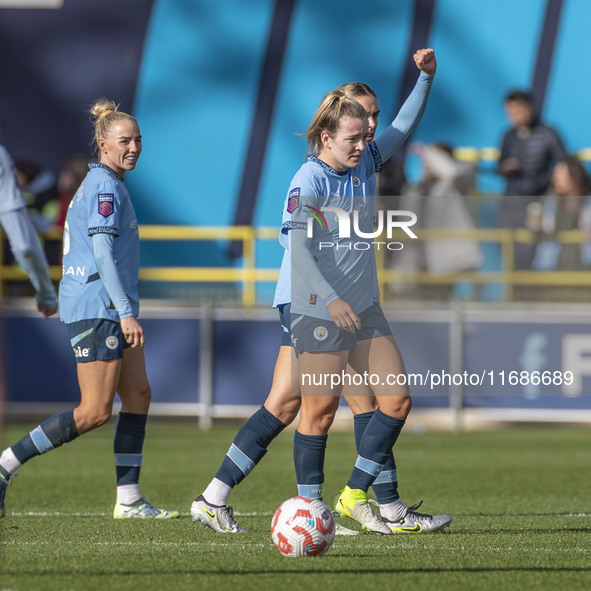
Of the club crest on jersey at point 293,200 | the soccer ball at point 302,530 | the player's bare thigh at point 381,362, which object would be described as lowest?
the soccer ball at point 302,530

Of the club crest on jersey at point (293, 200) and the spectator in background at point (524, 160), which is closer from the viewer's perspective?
the club crest on jersey at point (293, 200)

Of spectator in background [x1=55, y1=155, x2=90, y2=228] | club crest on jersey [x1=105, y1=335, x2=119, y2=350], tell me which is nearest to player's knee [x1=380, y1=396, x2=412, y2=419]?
club crest on jersey [x1=105, y1=335, x2=119, y2=350]

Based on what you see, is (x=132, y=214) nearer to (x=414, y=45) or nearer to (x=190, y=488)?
(x=190, y=488)

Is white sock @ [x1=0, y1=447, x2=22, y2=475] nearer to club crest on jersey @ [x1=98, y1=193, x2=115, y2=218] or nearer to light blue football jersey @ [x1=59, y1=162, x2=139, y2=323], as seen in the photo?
light blue football jersey @ [x1=59, y1=162, x2=139, y2=323]

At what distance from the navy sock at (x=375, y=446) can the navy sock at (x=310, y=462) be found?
0.27 metres

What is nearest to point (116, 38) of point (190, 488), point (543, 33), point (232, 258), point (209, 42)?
point (209, 42)

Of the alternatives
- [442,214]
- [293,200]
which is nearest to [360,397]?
[293,200]

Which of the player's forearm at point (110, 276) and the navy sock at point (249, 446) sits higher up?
the player's forearm at point (110, 276)

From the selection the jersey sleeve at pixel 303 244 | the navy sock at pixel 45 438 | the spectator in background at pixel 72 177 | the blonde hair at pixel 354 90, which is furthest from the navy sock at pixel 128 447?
the spectator in background at pixel 72 177

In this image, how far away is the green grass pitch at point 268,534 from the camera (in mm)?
4969

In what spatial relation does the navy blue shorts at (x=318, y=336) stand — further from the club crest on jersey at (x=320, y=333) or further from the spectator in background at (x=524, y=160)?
the spectator in background at (x=524, y=160)

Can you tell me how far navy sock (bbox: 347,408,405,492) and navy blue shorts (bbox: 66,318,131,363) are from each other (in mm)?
1306

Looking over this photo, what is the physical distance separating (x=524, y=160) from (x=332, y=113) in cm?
768

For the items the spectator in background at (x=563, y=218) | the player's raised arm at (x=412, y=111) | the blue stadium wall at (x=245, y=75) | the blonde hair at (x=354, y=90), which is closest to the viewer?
the blonde hair at (x=354, y=90)
